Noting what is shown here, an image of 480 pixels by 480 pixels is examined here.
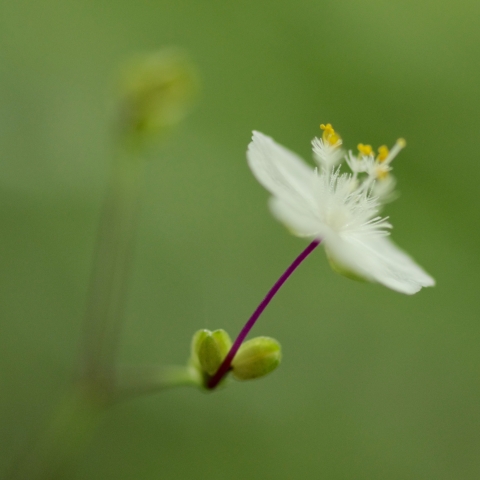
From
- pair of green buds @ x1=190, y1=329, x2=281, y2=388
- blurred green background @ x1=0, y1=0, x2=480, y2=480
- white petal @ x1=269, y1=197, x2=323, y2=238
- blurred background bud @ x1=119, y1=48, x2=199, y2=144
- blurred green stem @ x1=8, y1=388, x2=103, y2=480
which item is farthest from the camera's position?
blurred green background @ x1=0, y1=0, x2=480, y2=480

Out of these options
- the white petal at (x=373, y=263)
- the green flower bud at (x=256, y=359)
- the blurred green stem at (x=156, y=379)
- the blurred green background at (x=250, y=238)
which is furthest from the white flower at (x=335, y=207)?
the blurred green background at (x=250, y=238)

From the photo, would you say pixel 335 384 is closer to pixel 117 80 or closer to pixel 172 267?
pixel 172 267

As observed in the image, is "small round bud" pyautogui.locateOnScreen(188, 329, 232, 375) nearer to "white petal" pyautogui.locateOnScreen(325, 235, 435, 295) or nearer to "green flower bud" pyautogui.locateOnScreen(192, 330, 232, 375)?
"green flower bud" pyautogui.locateOnScreen(192, 330, 232, 375)

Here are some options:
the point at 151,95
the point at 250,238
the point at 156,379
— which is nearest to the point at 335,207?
the point at 156,379

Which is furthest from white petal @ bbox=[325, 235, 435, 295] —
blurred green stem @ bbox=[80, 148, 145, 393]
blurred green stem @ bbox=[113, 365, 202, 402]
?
blurred green stem @ bbox=[80, 148, 145, 393]

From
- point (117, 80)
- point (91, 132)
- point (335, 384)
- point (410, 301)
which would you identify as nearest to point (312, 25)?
point (91, 132)

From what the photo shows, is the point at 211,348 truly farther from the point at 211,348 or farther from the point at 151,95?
the point at 151,95
